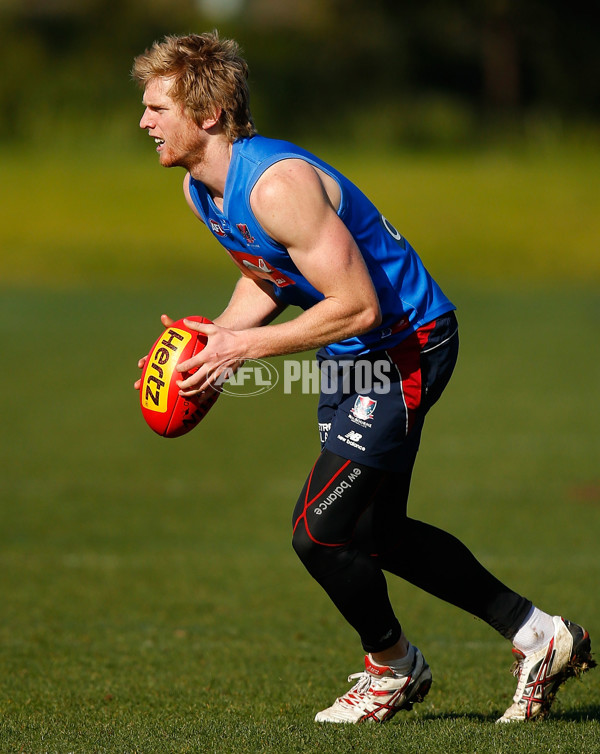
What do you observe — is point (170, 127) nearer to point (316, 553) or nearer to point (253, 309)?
point (253, 309)

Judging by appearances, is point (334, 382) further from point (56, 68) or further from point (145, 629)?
point (56, 68)

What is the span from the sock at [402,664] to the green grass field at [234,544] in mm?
180

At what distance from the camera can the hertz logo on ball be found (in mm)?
3855

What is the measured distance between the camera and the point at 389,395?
379 cm

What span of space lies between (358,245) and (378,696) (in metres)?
1.59

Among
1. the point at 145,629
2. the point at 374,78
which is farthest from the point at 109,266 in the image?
the point at 145,629

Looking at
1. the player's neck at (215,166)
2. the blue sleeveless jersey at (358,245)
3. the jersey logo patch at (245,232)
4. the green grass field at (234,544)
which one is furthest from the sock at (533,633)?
the player's neck at (215,166)

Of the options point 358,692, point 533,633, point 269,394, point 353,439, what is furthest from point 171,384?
point 269,394

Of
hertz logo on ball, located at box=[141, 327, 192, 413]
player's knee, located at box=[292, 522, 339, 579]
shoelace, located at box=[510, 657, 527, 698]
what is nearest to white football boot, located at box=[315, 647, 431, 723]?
shoelace, located at box=[510, 657, 527, 698]

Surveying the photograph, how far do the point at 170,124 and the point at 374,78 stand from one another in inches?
1238

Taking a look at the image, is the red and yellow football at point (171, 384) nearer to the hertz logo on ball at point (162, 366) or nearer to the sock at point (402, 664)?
the hertz logo on ball at point (162, 366)

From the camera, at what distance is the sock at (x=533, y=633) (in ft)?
13.0

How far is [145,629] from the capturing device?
5.52 meters

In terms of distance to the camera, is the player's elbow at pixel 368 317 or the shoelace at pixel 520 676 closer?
the player's elbow at pixel 368 317
